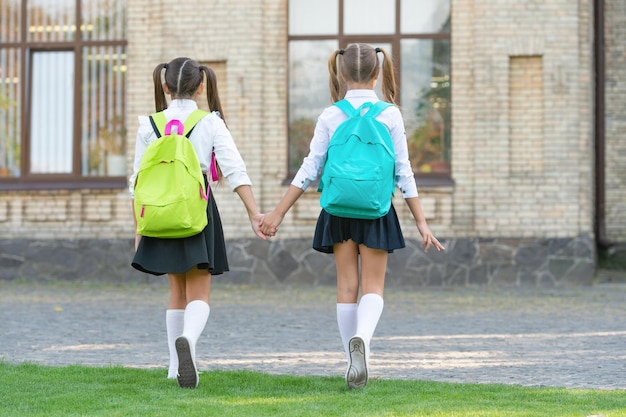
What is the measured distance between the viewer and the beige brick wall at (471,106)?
15438mm

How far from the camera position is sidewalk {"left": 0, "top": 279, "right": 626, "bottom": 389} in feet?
25.0

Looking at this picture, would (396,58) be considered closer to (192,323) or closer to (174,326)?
(174,326)

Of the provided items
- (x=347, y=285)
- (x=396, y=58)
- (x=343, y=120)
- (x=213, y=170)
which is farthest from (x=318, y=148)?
(x=396, y=58)

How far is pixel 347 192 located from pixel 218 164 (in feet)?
2.73

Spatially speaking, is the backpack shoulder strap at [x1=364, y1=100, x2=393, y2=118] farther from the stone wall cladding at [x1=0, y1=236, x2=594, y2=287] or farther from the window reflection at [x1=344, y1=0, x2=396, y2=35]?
the window reflection at [x1=344, y1=0, x2=396, y2=35]

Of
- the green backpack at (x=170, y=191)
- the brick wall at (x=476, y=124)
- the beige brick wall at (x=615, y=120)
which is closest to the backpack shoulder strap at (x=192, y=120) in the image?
the green backpack at (x=170, y=191)

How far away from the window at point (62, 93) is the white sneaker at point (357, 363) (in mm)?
10701

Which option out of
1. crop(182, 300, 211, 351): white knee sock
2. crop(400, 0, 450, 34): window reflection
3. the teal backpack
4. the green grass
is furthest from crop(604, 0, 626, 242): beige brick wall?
crop(182, 300, 211, 351): white knee sock

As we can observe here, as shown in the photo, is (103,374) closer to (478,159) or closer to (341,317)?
(341,317)

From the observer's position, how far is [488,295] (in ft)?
46.6

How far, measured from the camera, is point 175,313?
663cm

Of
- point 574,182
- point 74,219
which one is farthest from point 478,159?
point 74,219

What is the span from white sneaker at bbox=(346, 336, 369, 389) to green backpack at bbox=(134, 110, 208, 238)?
1.00 meters

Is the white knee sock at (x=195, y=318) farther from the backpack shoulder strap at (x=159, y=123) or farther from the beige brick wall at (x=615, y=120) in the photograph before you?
the beige brick wall at (x=615, y=120)
